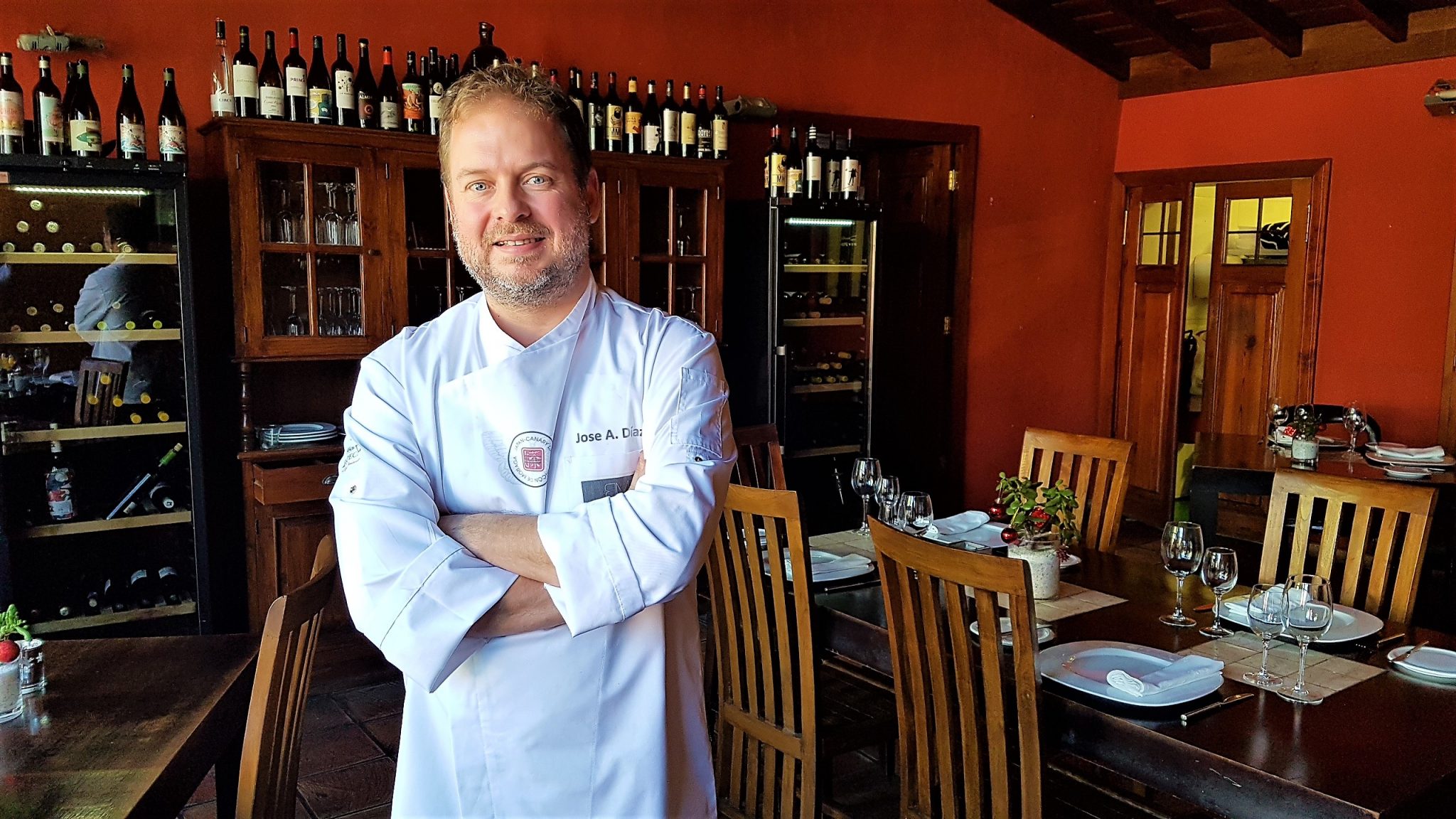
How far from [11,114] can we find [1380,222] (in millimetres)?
5485

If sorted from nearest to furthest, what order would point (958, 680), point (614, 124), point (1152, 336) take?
point (958, 680) → point (614, 124) → point (1152, 336)

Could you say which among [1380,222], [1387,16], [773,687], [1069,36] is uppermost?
[1069,36]

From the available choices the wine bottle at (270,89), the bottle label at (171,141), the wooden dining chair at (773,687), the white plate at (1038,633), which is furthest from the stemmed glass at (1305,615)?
the bottle label at (171,141)

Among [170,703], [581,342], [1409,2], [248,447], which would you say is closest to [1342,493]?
[581,342]

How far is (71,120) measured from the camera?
10.5ft

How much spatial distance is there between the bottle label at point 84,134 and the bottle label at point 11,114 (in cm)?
13

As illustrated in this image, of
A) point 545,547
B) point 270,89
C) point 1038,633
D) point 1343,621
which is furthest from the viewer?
point 270,89

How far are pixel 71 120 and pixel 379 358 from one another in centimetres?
248

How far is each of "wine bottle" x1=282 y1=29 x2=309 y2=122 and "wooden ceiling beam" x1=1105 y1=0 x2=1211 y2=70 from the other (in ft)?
12.2

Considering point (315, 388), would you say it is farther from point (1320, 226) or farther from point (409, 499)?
point (1320, 226)

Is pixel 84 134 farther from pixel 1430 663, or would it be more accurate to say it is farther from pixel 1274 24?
pixel 1274 24

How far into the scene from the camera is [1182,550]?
216 cm

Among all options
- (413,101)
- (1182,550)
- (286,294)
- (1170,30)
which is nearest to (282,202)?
(286,294)

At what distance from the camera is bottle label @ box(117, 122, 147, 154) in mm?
3268
